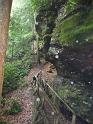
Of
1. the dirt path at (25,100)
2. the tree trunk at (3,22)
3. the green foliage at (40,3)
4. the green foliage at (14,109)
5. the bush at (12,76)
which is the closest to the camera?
the tree trunk at (3,22)

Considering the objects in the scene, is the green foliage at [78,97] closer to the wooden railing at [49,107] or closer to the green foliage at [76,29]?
the wooden railing at [49,107]

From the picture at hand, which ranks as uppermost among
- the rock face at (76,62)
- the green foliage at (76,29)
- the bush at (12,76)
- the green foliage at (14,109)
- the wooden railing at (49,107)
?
the green foliage at (76,29)

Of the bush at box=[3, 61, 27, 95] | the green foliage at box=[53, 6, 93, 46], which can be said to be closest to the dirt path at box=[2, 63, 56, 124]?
the bush at box=[3, 61, 27, 95]

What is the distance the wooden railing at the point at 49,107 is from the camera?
8020mm

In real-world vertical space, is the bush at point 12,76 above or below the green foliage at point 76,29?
below

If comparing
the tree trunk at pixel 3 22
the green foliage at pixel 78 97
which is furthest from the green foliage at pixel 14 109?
the green foliage at pixel 78 97

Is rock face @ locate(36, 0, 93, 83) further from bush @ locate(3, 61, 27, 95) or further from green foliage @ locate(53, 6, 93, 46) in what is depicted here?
bush @ locate(3, 61, 27, 95)

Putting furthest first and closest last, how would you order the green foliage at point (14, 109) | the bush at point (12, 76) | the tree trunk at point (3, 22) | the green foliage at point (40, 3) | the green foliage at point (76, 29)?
the bush at point (12, 76)
the green foliage at point (40, 3)
the green foliage at point (14, 109)
the tree trunk at point (3, 22)
the green foliage at point (76, 29)

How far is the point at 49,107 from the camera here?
8461mm

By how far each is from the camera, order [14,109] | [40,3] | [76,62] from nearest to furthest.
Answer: [76,62] < [14,109] < [40,3]

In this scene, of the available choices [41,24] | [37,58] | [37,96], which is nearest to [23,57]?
[37,58]

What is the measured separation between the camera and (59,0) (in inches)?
468

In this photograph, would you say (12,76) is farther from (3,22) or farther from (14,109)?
(3,22)

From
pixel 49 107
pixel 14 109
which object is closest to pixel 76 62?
pixel 49 107
